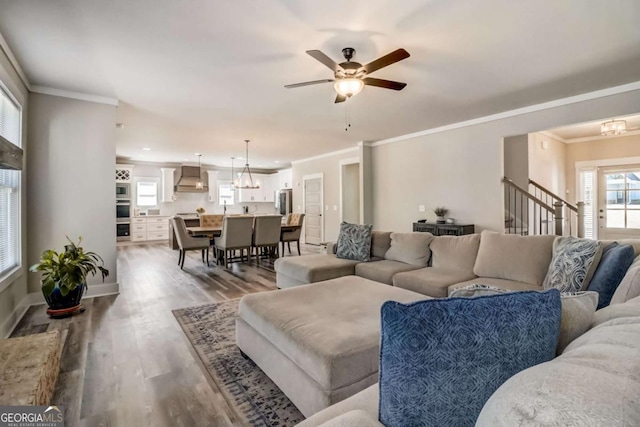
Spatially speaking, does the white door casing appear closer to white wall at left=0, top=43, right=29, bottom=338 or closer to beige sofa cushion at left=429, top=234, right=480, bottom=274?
beige sofa cushion at left=429, top=234, right=480, bottom=274

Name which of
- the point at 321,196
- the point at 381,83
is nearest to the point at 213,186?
the point at 321,196

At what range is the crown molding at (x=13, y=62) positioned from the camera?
8.95ft

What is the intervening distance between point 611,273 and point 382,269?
1.95 meters

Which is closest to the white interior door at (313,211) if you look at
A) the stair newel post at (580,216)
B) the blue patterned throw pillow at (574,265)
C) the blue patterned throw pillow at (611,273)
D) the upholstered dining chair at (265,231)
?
the upholstered dining chair at (265,231)

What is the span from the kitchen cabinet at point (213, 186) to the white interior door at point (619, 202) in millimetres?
10516

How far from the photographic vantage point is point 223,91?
387cm

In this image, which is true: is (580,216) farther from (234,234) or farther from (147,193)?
(147,193)

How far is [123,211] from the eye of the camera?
9492 mm

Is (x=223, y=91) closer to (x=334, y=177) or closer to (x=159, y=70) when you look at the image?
(x=159, y=70)

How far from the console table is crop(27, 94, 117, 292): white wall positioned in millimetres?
4905

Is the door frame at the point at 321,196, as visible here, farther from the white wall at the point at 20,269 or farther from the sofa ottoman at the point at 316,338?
the sofa ottoman at the point at 316,338

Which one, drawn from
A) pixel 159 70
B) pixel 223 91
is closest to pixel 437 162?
pixel 223 91

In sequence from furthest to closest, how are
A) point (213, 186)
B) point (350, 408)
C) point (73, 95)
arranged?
point (213, 186), point (73, 95), point (350, 408)

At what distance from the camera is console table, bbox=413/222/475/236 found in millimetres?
5253
